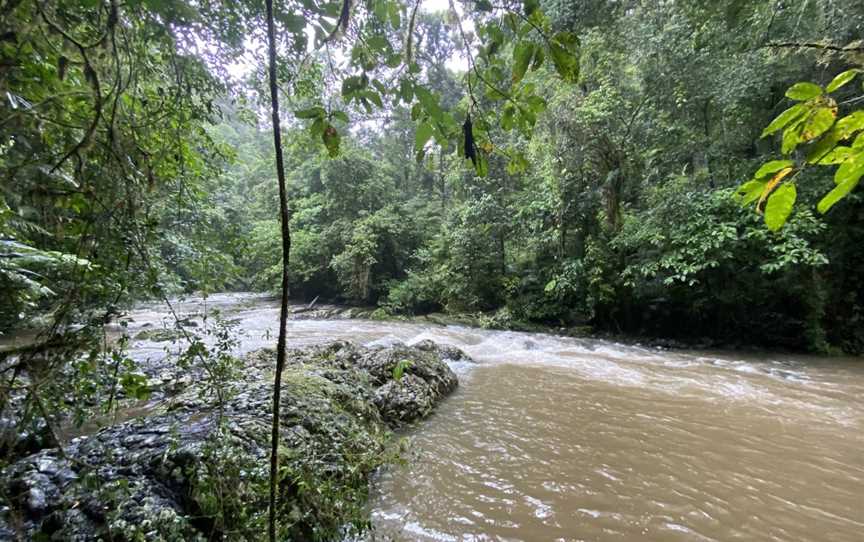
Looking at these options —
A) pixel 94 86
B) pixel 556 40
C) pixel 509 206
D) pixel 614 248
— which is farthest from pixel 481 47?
pixel 509 206

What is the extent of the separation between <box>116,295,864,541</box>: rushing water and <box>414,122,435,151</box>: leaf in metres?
2.36

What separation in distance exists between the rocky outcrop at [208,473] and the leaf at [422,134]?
140 centimetres

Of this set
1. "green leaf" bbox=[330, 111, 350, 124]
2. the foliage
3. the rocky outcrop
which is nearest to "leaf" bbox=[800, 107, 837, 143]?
the foliage

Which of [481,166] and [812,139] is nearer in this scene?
[812,139]

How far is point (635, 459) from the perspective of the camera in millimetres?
3301

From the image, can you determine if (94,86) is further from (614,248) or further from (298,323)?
(298,323)

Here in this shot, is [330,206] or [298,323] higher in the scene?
[330,206]

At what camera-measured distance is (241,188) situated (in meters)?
24.7

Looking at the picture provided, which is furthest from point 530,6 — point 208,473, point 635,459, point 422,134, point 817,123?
point 635,459

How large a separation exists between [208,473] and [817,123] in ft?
8.96

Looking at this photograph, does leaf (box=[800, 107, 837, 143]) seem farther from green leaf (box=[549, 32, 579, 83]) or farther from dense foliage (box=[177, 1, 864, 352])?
dense foliage (box=[177, 1, 864, 352])

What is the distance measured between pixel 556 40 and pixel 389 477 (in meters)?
3.12

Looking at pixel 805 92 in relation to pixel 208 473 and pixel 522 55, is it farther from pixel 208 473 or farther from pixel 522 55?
pixel 208 473

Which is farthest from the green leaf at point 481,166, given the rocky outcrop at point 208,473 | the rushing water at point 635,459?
the rushing water at point 635,459
